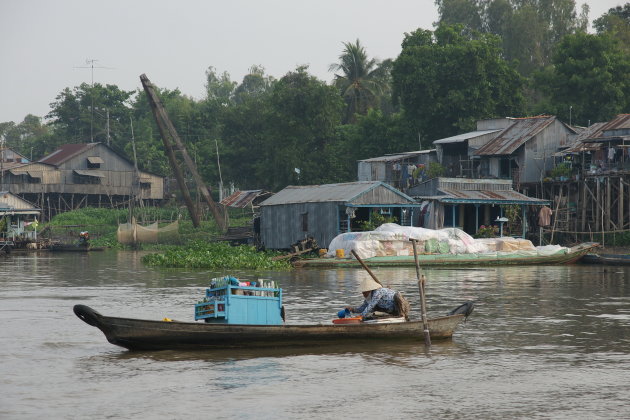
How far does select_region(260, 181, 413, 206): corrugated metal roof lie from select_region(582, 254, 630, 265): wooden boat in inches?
350

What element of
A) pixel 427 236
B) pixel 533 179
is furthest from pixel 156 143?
pixel 427 236

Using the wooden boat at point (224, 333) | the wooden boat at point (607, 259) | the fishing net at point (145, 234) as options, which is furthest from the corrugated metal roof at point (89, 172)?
the wooden boat at point (224, 333)

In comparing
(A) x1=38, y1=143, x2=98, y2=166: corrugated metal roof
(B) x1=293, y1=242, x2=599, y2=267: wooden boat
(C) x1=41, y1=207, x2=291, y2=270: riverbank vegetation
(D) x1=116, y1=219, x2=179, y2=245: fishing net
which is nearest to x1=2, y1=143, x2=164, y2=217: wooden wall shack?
(A) x1=38, y1=143, x2=98, y2=166: corrugated metal roof

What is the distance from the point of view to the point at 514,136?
163 feet

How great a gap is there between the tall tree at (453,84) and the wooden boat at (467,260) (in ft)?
64.0

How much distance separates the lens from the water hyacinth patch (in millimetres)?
36469

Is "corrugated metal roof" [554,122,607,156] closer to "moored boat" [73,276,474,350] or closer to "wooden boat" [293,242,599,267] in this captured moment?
"wooden boat" [293,242,599,267]

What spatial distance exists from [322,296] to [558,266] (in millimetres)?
16493

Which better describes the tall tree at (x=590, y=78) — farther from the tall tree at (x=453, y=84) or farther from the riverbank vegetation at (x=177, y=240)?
the riverbank vegetation at (x=177, y=240)

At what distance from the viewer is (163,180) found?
7881cm

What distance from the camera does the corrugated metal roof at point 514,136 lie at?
48250 millimetres

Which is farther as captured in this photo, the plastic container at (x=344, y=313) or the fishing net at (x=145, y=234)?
the fishing net at (x=145, y=234)

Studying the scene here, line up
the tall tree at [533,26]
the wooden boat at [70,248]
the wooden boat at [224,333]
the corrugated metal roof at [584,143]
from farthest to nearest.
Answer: the tall tree at [533,26], the wooden boat at [70,248], the corrugated metal roof at [584,143], the wooden boat at [224,333]

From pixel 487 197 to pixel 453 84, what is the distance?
1544 cm
